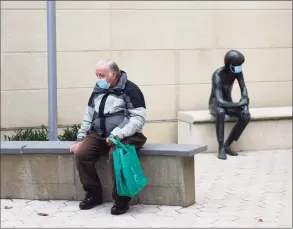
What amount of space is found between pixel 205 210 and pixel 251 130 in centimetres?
354

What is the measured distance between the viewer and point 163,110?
9930 mm

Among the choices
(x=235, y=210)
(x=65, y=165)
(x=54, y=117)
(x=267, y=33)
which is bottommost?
(x=235, y=210)

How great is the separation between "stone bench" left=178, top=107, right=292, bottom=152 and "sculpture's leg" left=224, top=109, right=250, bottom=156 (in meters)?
0.27

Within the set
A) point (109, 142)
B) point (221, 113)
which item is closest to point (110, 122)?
point (109, 142)

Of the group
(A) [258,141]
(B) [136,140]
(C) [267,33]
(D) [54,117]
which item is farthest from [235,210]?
(C) [267,33]

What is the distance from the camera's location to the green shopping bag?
5.66 metres

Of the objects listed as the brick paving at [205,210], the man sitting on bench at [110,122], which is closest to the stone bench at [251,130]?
the brick paving at [205,210]

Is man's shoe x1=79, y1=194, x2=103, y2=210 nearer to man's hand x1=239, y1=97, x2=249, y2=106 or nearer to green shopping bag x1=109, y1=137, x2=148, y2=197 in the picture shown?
green shopping bag x1=109, y1=137, x2=148, y2=197

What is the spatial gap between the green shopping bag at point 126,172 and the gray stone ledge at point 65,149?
0.35 m

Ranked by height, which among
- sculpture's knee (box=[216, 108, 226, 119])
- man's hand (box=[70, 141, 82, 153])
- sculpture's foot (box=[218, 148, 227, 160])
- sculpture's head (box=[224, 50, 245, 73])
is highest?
sculpture's head (box=[224, 50, 245, 73])

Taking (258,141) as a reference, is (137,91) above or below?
above

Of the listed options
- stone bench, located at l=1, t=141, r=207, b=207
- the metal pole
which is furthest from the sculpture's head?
the metal pole

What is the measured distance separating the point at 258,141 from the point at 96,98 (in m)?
4.15

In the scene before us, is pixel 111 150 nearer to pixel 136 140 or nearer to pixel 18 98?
pixel 136 140
